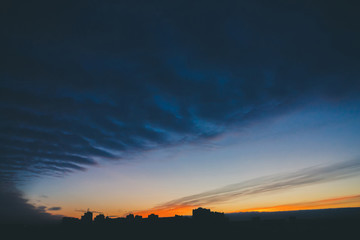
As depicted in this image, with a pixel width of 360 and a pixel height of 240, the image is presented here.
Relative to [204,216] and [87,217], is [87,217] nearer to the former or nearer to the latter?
[87,217]

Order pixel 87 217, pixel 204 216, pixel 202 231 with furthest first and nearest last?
pixel 87 217, pixel 204 216, pixel 202 231

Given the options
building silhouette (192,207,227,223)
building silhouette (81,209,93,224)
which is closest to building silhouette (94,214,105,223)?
building silhouette (81,209,93,224)

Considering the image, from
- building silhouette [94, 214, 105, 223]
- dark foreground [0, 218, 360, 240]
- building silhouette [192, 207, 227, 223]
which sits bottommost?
dark foreground [0, 218, 360, 240]

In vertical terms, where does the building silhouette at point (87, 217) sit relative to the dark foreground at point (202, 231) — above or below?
above

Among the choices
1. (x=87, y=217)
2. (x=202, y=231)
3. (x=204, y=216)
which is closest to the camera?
(x=202, y=231)

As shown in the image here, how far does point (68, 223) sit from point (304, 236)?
177684 millimetres

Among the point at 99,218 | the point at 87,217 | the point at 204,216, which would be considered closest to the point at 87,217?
the point at 87,217

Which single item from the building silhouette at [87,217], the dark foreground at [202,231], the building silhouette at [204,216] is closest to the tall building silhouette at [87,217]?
the building silhouette at [87,217]

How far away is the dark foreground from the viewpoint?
105812 millimetres

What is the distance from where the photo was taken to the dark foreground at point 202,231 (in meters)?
106

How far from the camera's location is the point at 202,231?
435 ft

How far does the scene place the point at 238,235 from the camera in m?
111

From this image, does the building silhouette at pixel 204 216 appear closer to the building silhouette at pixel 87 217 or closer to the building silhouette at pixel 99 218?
the building silhouette at pixel 99 218

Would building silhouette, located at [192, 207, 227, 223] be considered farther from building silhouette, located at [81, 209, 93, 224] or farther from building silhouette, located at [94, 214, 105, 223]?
building silhouette, located at [81, 209, 93, 224]
